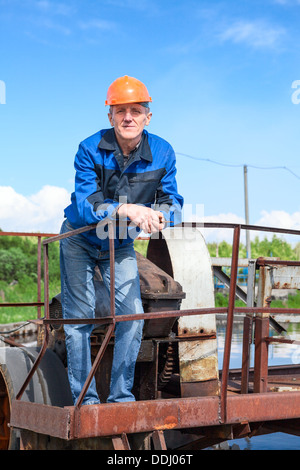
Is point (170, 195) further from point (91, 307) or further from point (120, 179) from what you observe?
point (91, 307)

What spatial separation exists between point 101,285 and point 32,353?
87cm

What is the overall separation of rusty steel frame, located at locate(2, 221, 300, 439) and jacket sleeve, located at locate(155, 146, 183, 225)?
0.12m

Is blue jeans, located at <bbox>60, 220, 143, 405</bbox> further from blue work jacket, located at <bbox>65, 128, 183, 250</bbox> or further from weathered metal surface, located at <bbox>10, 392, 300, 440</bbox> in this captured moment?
weathered metal surface, located at <bbox>10, 392, 300, 440</bbox>

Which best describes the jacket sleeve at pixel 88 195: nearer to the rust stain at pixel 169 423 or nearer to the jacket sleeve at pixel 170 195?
the jacket sleeve at pixel 170 195

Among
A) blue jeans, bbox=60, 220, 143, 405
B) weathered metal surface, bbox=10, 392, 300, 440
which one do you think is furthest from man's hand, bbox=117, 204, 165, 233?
weathered metal surface, bbox=10, 392, 300, 440

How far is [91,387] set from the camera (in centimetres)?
392

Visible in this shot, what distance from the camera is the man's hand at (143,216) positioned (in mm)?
3695

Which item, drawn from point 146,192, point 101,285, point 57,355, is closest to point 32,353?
point 57,355

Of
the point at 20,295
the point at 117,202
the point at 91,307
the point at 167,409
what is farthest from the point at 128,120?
the point at 20,295

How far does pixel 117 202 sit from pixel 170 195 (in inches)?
13.8

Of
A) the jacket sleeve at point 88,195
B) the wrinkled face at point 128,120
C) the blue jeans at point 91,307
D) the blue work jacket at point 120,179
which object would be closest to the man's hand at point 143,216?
the jacket sleeve at point 88,195

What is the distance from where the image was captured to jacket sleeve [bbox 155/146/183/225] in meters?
4.02

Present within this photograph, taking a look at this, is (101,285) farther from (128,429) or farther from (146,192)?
(128,429)
